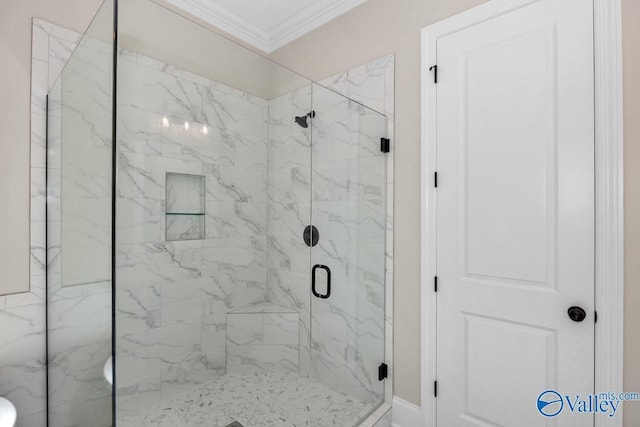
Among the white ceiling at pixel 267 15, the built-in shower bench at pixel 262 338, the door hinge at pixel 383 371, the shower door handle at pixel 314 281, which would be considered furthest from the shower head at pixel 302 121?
the door hinge at pixel 383 371

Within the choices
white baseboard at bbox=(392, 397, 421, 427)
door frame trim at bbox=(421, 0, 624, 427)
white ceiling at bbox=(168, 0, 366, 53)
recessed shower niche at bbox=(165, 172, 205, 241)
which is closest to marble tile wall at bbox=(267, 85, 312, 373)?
recessed shower niche at bbox=(165, 172, 205, 241)

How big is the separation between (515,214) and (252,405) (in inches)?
55.3

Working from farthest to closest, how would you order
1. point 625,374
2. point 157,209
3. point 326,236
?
point 326,236 → point 625,374 → point 157,209

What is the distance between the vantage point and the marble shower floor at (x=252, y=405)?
1.18 metres

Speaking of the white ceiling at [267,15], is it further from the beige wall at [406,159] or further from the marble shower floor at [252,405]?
the marble shower floor at [252,405]

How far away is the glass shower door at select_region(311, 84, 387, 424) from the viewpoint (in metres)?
1.63

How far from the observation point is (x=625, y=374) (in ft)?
4.01

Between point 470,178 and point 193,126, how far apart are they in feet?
4.19

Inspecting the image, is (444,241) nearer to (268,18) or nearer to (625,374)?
(625,374)

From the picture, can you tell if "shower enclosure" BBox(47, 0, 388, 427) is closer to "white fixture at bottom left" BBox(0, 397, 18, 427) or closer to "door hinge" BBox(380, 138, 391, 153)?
"white fixture at bottom left" BBox(0, 397, 18, 427)

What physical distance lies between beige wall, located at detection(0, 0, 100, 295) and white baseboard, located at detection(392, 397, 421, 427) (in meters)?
2.01

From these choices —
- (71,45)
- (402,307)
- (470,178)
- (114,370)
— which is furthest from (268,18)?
(114,370)

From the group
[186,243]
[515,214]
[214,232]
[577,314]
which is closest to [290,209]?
[214,232]

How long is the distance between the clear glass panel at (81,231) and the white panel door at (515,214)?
147 centimetres
